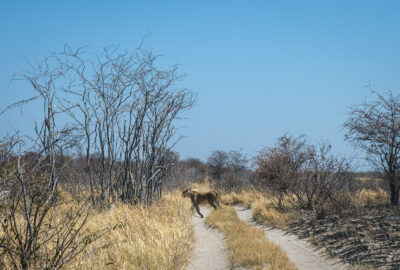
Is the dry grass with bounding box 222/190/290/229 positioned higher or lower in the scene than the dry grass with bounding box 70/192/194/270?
lower

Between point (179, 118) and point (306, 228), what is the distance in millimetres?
5718

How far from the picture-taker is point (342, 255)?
7082mm

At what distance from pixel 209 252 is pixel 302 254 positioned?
2.11 m

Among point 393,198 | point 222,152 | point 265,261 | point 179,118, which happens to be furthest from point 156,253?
point 222,152

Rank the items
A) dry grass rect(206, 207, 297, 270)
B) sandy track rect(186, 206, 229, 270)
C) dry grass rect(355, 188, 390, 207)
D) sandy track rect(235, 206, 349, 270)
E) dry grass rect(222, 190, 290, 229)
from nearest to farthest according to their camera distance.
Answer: dry grass rect(206, 207, 297, 270)
sandy track rect(235, 206, 349, 270)
sandy track rect(186, 206, 229, 270)
dry grass rect(222, 190, 290, 229)
dry grass rect(355, 188, 390, 207)

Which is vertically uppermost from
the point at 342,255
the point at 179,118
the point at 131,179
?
the point at 179,118

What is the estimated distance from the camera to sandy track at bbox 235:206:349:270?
6.63 m

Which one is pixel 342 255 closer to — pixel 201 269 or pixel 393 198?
pixel 201 269

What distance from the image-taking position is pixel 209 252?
8.00 m

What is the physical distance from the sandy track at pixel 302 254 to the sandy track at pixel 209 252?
57.9 inches

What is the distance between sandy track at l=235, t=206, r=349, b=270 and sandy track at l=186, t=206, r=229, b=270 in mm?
1470

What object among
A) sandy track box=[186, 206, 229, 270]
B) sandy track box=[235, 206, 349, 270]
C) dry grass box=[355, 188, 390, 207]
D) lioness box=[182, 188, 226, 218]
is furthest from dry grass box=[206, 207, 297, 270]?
dry grass box=[355, 188, 390, 207]

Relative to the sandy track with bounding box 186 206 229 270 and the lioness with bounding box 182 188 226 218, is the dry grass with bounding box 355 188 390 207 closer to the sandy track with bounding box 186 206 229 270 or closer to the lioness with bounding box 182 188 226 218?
the lioness with bounding box 182 188 226 218

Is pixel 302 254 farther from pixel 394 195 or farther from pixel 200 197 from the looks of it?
pixel 200 197
